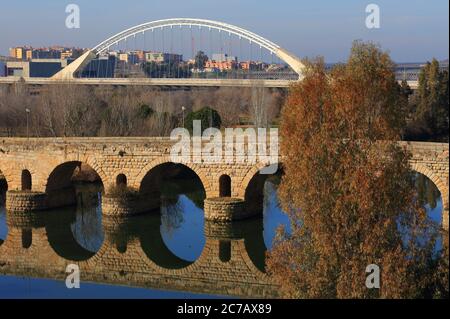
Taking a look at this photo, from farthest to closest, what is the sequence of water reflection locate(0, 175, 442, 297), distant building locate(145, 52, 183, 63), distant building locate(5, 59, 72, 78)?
distant building locate(145, 52, 183, 63), distant building locate(5, 59, 72, 78), water reflection locate(0, 175, 442, 297)

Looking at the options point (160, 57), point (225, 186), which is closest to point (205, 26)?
point (225, 186)

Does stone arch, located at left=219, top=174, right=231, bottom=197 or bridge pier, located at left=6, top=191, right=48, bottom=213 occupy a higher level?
stone arch, located at left=219, top=174, right=231, bottom=197

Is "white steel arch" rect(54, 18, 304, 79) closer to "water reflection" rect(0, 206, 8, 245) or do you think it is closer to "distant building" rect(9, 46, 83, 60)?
"water reflection" rect(0, 206, 8, 245)

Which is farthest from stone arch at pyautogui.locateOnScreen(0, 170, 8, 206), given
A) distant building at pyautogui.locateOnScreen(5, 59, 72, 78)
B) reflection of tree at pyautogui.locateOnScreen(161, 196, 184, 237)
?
distant building at pyautogui.locateOnScreen(5, 59, 72, 78)

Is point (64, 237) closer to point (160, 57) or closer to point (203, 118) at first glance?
point (203, 118)
